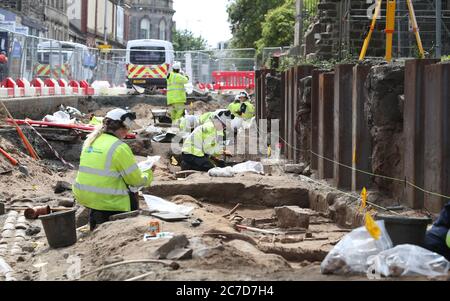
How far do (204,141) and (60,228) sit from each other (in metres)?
6.32

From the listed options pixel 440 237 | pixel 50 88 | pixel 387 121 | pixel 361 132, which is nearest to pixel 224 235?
pixel 440 237

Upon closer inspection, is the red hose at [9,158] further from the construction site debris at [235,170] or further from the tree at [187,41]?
the tree at [187,41]

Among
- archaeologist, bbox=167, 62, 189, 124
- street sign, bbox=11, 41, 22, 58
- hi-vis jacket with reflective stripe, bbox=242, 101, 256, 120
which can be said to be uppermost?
street sign, bbox=11, 41, 22, 58

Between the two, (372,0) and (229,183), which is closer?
(229,183)

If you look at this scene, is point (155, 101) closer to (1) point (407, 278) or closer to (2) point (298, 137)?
(2) point (298, 137)

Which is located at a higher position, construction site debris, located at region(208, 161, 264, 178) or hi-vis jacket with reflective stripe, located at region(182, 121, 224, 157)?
hi-vis jacket with reflective stripe, located at region(182, 121, 224, 157)

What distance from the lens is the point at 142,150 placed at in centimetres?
1761

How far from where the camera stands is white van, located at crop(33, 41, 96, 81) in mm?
27766

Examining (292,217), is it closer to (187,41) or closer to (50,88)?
(50,88)

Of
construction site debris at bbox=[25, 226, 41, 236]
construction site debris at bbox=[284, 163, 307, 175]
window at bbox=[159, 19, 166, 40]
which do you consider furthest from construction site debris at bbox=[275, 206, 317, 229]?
window at bbox=[159, 19, 166, 40]

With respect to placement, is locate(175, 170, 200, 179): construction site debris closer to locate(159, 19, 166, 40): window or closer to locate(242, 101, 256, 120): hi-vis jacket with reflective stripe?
locate(242, 101, 256, 120): hi-vis jacket with reflective stripe

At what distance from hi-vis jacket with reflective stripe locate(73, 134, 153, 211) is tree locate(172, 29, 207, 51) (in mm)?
105524
